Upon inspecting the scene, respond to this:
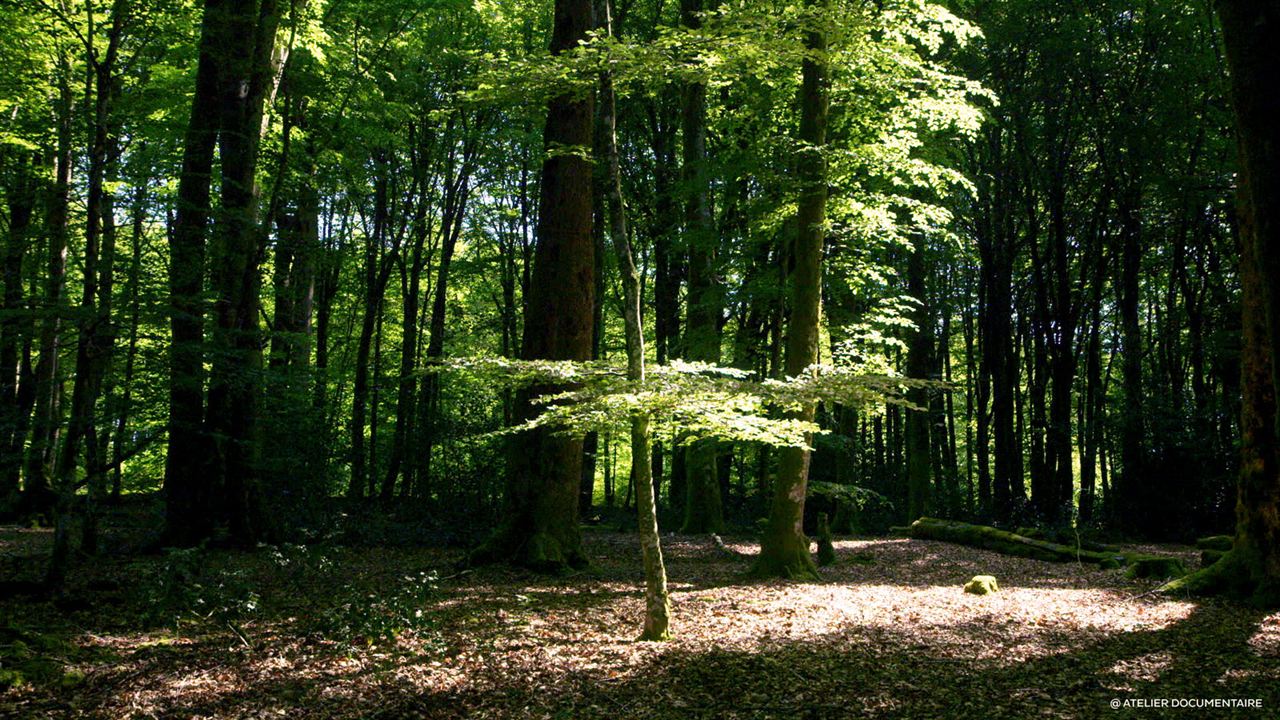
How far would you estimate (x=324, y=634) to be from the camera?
19.7 ft

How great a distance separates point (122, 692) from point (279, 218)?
46.8 ft

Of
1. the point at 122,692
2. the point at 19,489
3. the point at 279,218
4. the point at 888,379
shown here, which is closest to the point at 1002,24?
the point at 888,379

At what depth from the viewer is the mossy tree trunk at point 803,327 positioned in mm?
9070

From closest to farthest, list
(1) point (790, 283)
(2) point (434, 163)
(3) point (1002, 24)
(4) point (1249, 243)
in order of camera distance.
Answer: (4) point (1249, 243)
(1) point (790, 283)
(3) point (1002, 24)
(2) point (434, 163)

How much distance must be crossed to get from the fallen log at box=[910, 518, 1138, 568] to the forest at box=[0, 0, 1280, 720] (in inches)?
3.8

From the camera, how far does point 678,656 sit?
18.8 feet

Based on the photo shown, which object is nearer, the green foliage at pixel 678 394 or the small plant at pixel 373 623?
the green foliage at pixel 678 394

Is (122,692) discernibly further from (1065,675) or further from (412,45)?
(412,45)

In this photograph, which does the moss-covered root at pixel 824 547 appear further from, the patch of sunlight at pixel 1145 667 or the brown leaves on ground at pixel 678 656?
the patch of sunlight at pixel 1145 667

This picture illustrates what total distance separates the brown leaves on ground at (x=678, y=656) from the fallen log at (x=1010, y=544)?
108 inches

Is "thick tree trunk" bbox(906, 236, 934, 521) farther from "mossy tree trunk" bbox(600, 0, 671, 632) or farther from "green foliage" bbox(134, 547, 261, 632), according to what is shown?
"green foliage" bbox(134, 547, 261, 632)

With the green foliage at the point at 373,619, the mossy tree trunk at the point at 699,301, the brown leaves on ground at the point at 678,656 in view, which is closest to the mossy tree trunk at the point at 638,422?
the brown leaves on ground at the point at 678,656

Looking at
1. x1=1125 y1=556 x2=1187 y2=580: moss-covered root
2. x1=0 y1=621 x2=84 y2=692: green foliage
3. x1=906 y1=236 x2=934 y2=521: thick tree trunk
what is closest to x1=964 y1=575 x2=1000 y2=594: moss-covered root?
x1=1125 y1=556 x2=1187 y2=580: moss-covered root

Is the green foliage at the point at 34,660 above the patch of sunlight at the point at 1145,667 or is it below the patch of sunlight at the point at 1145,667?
above
